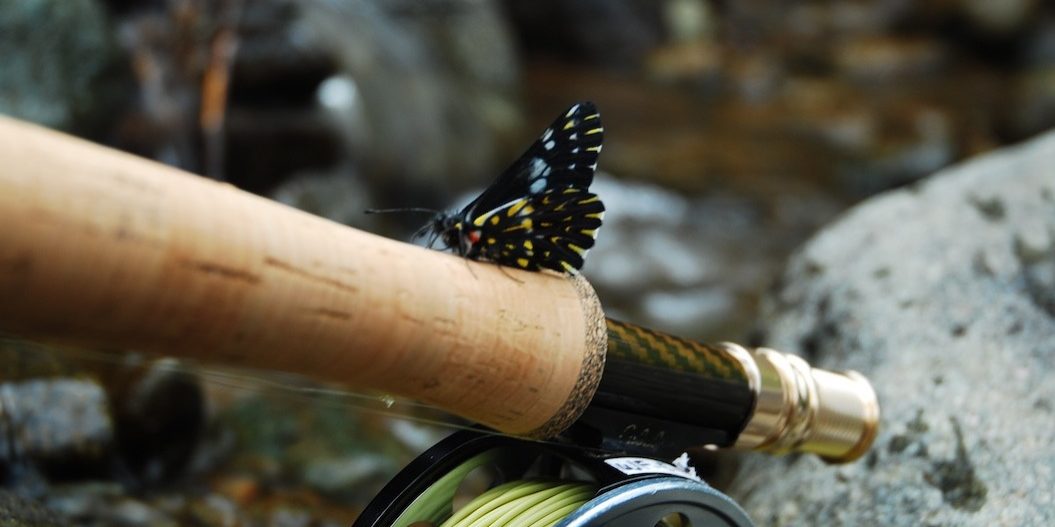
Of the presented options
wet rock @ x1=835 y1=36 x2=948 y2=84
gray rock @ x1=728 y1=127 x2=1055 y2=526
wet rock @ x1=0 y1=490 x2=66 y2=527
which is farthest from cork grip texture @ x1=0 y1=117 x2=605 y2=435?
wet rock @ x1=835 y1=36 x2=948 y2=84

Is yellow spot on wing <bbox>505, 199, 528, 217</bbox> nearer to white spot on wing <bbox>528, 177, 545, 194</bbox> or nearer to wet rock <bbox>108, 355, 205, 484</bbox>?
white spot on wing <bbox>528, 177, 545, 194</bbox>

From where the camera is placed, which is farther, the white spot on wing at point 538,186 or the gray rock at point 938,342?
the gray rock at point 938,342

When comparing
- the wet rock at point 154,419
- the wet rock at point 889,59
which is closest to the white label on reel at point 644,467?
the wet rock at point 154,419

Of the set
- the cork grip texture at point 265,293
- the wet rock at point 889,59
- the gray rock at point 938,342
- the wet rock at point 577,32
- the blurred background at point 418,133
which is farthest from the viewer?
the wet rock at point 577,32

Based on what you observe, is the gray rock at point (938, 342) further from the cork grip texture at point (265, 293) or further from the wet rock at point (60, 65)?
the wet rock at point (60, 65)

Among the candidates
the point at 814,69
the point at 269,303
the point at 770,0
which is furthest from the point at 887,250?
the point at 770,0

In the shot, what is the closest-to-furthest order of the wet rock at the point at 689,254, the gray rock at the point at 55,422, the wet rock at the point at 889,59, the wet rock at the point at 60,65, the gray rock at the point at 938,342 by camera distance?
the gray rock at the point at 938,342, the gray rock at the point at 55,422, the wet rock at the point at 60,65, the wet rock at the point at 689,254, the wet rock at the point at 889,59
